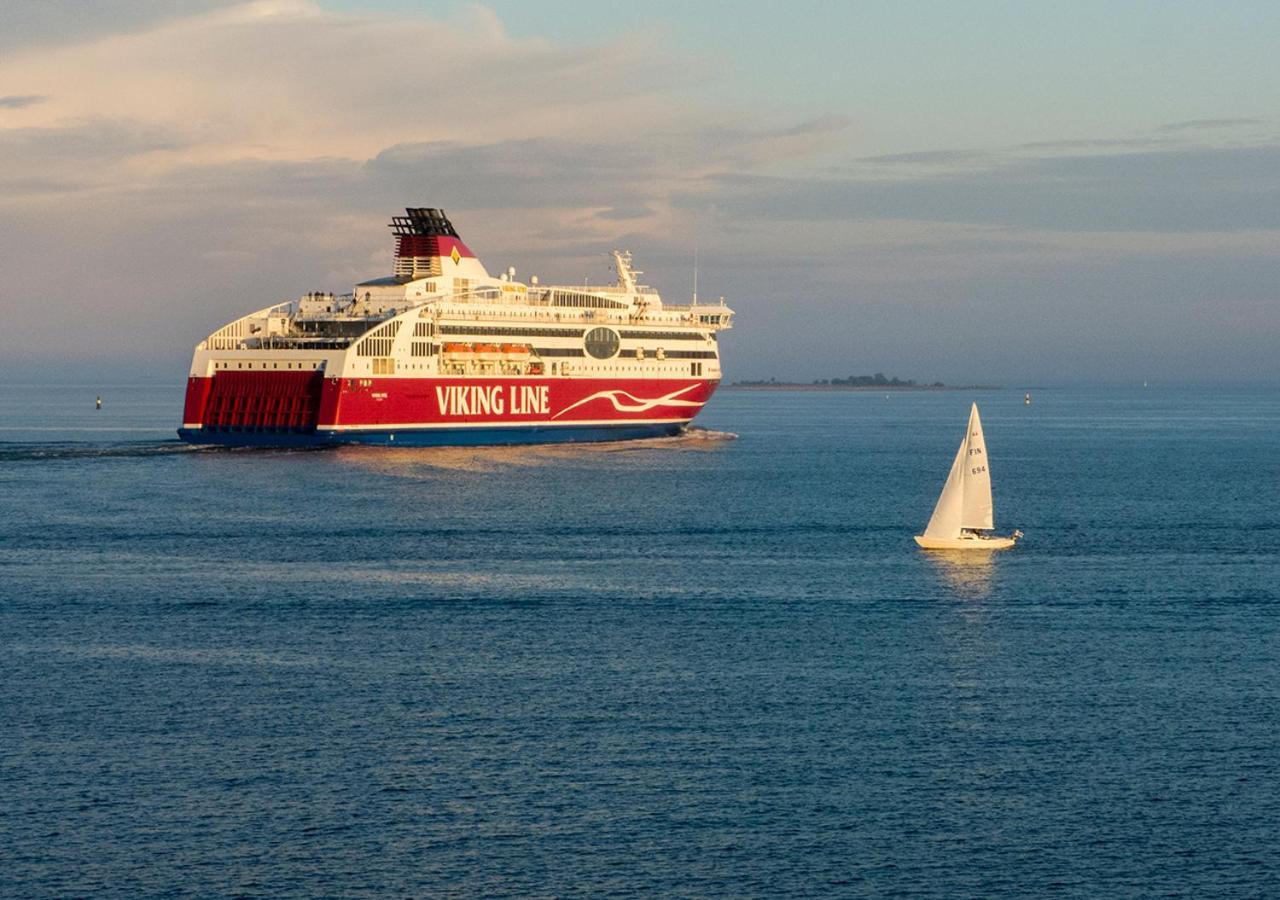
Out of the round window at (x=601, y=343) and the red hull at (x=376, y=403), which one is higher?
the round window at (x=601, y=343)

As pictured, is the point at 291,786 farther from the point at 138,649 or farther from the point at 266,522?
the point at 266,522

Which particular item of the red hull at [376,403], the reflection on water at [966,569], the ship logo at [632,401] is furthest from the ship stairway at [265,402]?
the reflection on water at [966,569]

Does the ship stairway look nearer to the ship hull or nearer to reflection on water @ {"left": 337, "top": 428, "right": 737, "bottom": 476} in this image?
the ship hull

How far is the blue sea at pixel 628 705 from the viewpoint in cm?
2844

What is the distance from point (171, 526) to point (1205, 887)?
174 feet

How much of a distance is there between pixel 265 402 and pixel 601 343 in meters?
24.8

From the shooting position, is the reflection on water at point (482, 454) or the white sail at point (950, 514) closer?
the white sail at point (950, 514)

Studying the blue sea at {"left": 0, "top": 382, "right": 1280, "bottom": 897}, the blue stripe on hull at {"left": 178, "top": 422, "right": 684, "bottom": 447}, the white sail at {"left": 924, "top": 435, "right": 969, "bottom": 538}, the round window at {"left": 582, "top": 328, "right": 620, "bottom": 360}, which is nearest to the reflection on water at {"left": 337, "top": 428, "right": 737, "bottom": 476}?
the blue stripe on hull at {"left": 178, "top": 422, "right": 684, "bottom": 447}

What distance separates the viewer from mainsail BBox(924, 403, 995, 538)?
216 feet

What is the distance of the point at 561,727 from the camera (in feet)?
→ 120

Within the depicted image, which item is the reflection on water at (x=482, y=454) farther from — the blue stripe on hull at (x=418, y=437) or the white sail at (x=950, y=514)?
the white sail at (x=950, y=514)

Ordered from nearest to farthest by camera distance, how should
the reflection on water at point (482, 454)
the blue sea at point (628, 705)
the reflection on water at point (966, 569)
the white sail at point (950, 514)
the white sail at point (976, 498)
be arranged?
the blue sea at point (628, 705) < the reflection on water at point (966, 569) < the white sail at point (976, 498) < the white sail at point (950, 514) < the reflection on water at point (482, 454)

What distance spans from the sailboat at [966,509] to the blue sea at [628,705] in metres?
1.25

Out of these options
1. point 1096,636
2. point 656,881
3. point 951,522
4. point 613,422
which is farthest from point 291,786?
point 613,422
